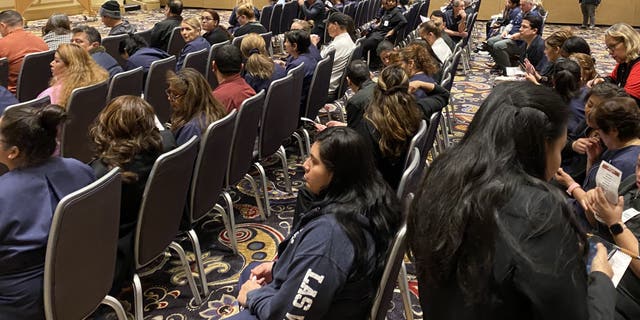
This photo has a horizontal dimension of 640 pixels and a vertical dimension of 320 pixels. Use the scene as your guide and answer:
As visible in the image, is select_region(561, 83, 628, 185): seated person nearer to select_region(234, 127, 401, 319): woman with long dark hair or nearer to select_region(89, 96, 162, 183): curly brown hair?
select_region(234, 127, 401, 319): woman with long dark hair

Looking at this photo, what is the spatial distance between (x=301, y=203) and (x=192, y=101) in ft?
4.17

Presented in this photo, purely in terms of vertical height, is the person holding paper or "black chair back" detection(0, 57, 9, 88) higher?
the person holding paper

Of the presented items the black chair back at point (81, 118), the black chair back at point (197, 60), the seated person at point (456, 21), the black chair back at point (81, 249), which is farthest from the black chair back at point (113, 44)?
the seated person at point (456, 21)

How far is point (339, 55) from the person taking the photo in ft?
20.0

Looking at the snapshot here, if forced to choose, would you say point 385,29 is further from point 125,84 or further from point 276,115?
point 125,84

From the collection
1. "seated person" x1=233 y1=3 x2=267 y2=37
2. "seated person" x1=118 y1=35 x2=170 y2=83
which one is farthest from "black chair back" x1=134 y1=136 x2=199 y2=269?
"seated person" x1=233 y1=3 x2=267 y2=37

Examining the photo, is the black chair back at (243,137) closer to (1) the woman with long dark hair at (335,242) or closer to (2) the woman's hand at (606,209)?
(1) the woman with long dark hair at (335,242)

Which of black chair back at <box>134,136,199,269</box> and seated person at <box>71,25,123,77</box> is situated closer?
black chair back at <box>134,136,199,269</box>

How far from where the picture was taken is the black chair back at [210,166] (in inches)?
112

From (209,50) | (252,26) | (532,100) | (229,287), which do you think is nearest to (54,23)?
(209,50)

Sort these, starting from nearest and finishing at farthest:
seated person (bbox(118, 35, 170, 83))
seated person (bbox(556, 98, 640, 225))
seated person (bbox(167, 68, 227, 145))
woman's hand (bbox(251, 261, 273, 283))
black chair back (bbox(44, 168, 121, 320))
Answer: black chair back (bbox(44, 168, 121, 320)), woman's hand (bbox(251, 261, 273, 283)), seated person (bbox(556, 98, 640, 225)), seated person (bbox(167, 68, 227, 145)), seated person (bbox(118, 35, 170, 83))

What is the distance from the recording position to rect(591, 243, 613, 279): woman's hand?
1.53 m

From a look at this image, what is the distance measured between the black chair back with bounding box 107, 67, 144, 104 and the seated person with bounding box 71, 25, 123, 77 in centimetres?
51

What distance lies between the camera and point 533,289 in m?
1.18
